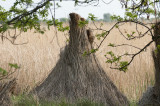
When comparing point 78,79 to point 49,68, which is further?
point 49,68

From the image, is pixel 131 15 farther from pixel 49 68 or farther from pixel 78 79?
Answer: pixel 49 68

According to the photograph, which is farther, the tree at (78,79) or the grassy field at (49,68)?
the grassy field at (49,68)

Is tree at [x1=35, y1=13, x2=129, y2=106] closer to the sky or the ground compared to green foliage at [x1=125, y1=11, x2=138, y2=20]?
closer to the ground

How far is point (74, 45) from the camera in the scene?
502cm

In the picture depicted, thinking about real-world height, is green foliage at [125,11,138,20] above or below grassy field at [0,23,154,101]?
above

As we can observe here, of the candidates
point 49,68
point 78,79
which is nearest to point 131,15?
point 78,79

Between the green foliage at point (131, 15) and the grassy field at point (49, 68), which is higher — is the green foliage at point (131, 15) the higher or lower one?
the higher one

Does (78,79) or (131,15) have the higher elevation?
(131,15)

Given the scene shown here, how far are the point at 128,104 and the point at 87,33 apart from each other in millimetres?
1598

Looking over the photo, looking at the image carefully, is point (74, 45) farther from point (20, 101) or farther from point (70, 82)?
point (20, 101)

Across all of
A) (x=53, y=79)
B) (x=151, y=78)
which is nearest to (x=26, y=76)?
(x=53, y=79)

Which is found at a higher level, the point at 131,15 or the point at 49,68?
the point at 131,15

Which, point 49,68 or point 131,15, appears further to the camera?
point 49,68

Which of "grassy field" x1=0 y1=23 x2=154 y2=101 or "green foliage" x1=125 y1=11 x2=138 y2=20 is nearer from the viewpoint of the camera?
"green foliage" x1=125 y1=11 x2=138 y2=20
